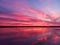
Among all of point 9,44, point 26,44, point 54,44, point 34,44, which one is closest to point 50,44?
point 54,44

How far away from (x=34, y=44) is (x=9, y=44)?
0.85 m

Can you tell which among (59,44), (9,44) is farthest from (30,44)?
(59,44)

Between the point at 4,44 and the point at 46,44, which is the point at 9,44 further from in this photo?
the point at 46,44

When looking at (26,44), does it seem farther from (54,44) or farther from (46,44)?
(54,44)

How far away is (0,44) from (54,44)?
188cm

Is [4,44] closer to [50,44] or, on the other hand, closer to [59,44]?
[50,44]

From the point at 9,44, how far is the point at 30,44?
2.34ft

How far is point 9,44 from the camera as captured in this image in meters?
3.51

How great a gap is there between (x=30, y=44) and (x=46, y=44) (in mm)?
575

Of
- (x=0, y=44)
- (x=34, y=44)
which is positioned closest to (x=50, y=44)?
(x=34, y=44)

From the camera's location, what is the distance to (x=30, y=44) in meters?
3.59

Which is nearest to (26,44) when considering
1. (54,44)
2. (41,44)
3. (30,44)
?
(30,44)

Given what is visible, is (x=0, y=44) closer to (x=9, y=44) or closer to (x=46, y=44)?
(x=9, y=44)

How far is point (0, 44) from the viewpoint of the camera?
3.54m
